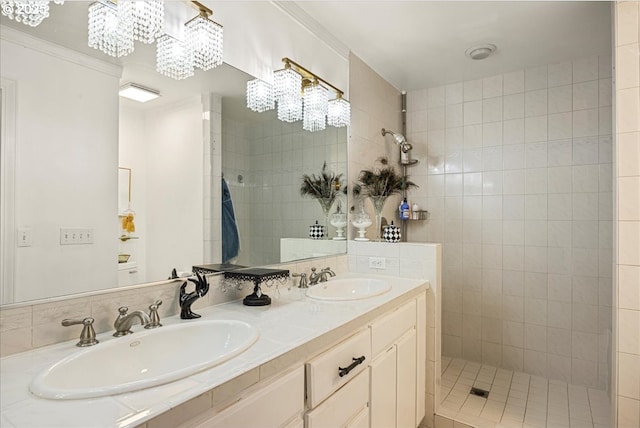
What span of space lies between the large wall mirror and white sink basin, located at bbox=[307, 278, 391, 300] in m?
0.35

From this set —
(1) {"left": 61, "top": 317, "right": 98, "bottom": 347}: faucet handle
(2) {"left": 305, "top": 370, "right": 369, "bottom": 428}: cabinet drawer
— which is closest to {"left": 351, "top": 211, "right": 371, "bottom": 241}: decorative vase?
(2) {"left": 305, "top": 370, "right": 369, "bottom": 428}: cabinet drawer

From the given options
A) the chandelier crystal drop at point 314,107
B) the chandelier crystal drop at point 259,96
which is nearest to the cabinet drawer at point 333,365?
the chandelier crystal drop at point 259,96

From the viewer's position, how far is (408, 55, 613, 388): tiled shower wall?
2.53m

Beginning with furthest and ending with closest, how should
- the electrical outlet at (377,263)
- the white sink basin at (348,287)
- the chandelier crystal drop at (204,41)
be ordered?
the electrical outlet at (377,263)
the white sink basin at (348,287)
the chandelier crystal drop at (204,41)

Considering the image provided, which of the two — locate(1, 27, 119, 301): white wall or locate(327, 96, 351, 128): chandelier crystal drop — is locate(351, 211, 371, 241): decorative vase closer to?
locate(327, 96, 351, 128): chandelier crystal drop

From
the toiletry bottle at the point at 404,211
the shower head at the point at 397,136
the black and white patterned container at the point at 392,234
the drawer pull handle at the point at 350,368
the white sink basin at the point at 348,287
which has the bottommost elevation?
the drawer pull handle at the point at 350,368

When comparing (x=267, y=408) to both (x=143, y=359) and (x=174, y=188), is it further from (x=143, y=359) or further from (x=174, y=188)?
(x=174, y=188)

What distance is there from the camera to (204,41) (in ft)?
4.73

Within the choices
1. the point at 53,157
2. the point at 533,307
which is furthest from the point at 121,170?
the point at 533,307

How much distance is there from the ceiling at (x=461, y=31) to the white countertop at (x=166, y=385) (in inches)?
65.6

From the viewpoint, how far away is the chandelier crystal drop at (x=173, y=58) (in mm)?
1320

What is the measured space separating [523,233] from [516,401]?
48.0 inches

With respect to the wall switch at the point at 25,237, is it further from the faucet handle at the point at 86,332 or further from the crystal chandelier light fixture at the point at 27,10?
the crystal chandelier light fixture at the point at 27,10

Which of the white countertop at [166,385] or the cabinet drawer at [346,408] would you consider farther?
the cabinet drawer at [346,408]
